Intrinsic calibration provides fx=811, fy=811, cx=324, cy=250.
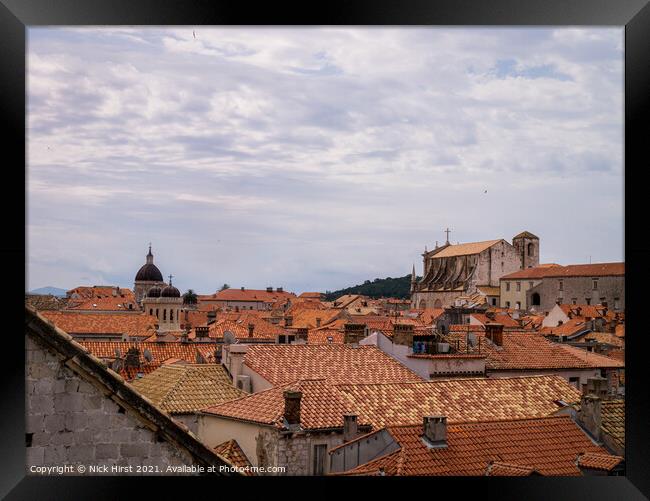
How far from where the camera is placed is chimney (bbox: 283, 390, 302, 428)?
8992 millimetres

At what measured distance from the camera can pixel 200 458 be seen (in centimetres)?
394

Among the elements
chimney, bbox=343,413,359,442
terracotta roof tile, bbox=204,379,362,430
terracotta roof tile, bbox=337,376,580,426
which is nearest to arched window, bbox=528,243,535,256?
terracotta roof tile, bbox=337,376,580,426

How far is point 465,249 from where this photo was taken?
68188 millimetres

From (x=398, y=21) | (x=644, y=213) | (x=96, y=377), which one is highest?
(x=398, y=21)

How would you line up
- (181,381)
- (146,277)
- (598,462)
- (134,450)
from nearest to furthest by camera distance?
A: (134,450) < (598,462) < (181,381) < (146,277)

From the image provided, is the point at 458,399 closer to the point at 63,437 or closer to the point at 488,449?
the point at 488,449

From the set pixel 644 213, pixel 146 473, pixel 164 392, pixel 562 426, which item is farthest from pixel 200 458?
pixel 164 392

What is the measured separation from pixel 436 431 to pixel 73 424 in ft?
16.4

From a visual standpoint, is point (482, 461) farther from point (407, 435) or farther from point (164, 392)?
point (164, 392)

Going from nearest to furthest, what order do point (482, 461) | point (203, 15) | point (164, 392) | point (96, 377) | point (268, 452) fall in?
point (96, 377) → point (203, 15) → point (482, 461) → point (268, 452) → point (164, 392)

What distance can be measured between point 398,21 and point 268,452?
5.94 m

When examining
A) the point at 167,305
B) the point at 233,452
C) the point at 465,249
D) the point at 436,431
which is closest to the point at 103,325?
the point at 167,305

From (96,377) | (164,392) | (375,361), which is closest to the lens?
(96,377)

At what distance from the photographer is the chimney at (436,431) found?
8.09m
